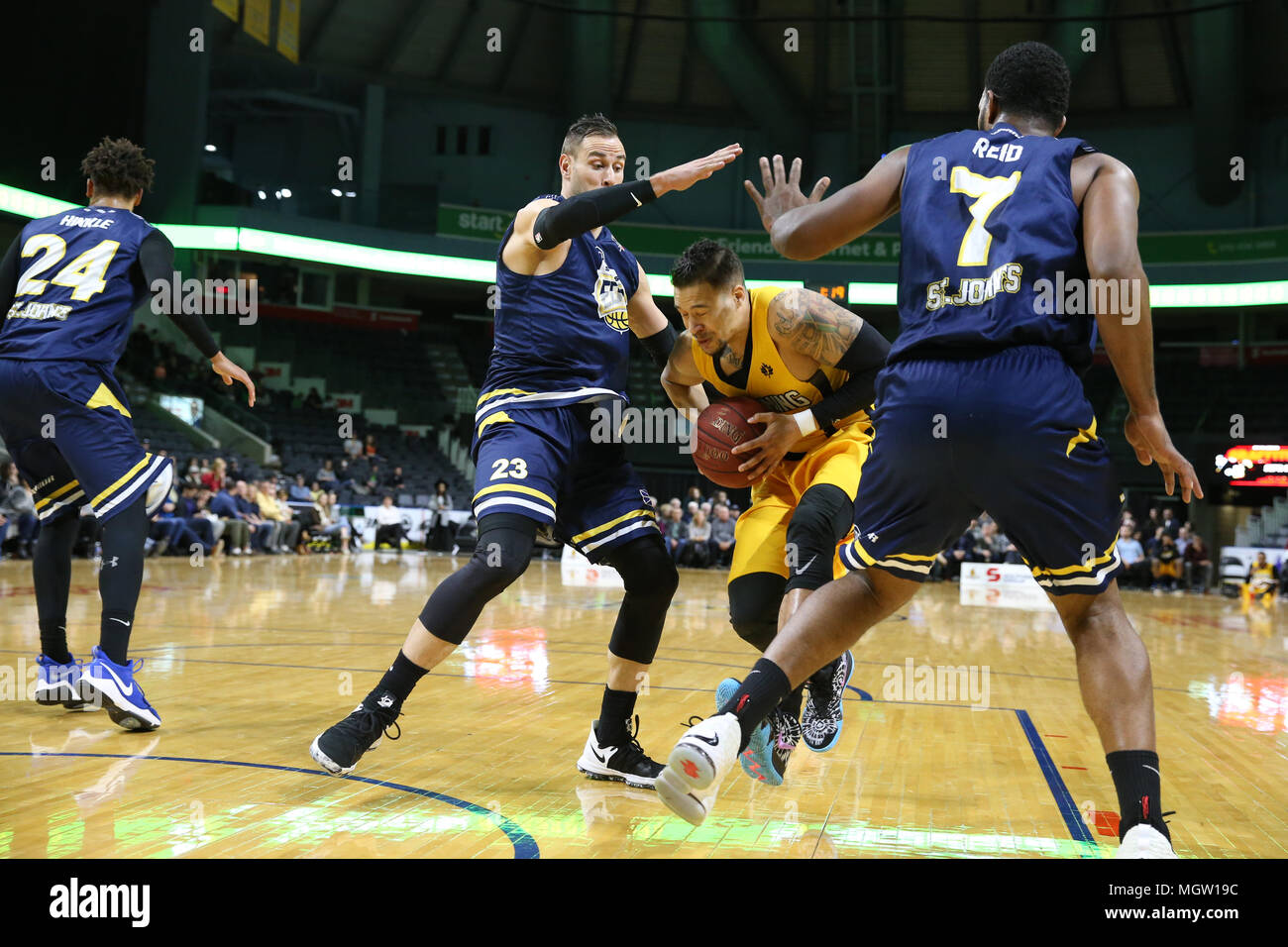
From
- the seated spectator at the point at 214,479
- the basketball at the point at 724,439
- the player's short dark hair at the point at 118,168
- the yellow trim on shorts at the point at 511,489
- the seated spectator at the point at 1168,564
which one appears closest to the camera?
the yellow trim on shorts at the point at 511,489

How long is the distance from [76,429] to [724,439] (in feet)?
7.88

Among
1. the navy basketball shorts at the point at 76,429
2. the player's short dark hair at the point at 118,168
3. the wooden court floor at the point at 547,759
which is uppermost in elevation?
the player's short dark hair at the point at 118,168

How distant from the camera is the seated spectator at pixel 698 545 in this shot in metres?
20.2

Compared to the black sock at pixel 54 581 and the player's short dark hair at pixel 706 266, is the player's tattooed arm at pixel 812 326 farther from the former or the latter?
the black sock at pixel 54 581

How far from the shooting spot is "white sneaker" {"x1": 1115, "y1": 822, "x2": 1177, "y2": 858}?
2283 millimetres

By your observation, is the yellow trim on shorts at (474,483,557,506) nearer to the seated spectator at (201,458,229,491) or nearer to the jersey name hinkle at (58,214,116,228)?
the jersey name hinkle at (58,214,116,228)

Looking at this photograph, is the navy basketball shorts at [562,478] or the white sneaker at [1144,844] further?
the navy basketball shorts at [562,478]

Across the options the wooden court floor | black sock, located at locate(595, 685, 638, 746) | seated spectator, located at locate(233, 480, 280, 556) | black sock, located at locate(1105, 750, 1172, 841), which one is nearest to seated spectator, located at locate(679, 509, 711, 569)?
seated spectator, located at locate(233, 480, 280, 556)

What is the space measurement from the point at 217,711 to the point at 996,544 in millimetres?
16769

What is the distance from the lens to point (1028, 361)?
2.52 m

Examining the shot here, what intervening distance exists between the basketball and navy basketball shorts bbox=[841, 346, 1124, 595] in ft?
4.14

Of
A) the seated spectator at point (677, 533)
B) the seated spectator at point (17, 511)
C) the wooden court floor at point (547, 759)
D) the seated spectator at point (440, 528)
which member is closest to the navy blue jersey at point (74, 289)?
the wooden court floor at point (547, 759)

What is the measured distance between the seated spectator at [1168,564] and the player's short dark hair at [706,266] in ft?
58.4

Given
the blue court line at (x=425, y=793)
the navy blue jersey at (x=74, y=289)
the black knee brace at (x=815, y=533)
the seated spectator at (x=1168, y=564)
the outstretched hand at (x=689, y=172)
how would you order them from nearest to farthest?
the blue court line at (x=425, y=793)
the outstretched hand at (x=689, y=172)
the black knee brace at (x=815, y=533)
the navy blue jersey at (x=74, y=289)
the seated spectator at (x=1168, y=564)
